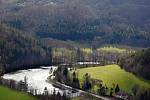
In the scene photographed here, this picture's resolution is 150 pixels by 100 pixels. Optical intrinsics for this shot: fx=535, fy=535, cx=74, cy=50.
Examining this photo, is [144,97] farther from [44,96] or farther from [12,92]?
[12,92]

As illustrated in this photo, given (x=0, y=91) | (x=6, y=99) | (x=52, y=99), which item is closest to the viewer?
(x=6, y=99)

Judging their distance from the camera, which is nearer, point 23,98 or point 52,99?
point 23,98

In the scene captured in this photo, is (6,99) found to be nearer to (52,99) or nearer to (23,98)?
(23,98)

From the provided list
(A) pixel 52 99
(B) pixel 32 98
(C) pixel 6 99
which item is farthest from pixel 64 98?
(C) pixel 6 99

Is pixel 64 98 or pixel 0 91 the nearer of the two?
pixel 0 91

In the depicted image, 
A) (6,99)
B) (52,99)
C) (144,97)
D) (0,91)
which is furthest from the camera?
(144,97)

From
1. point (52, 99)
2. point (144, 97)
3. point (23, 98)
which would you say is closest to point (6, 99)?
point (23, 98)

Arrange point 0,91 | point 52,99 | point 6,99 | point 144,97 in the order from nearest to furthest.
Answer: point 6,99
point 0,91
point 52,99
point 144,97
